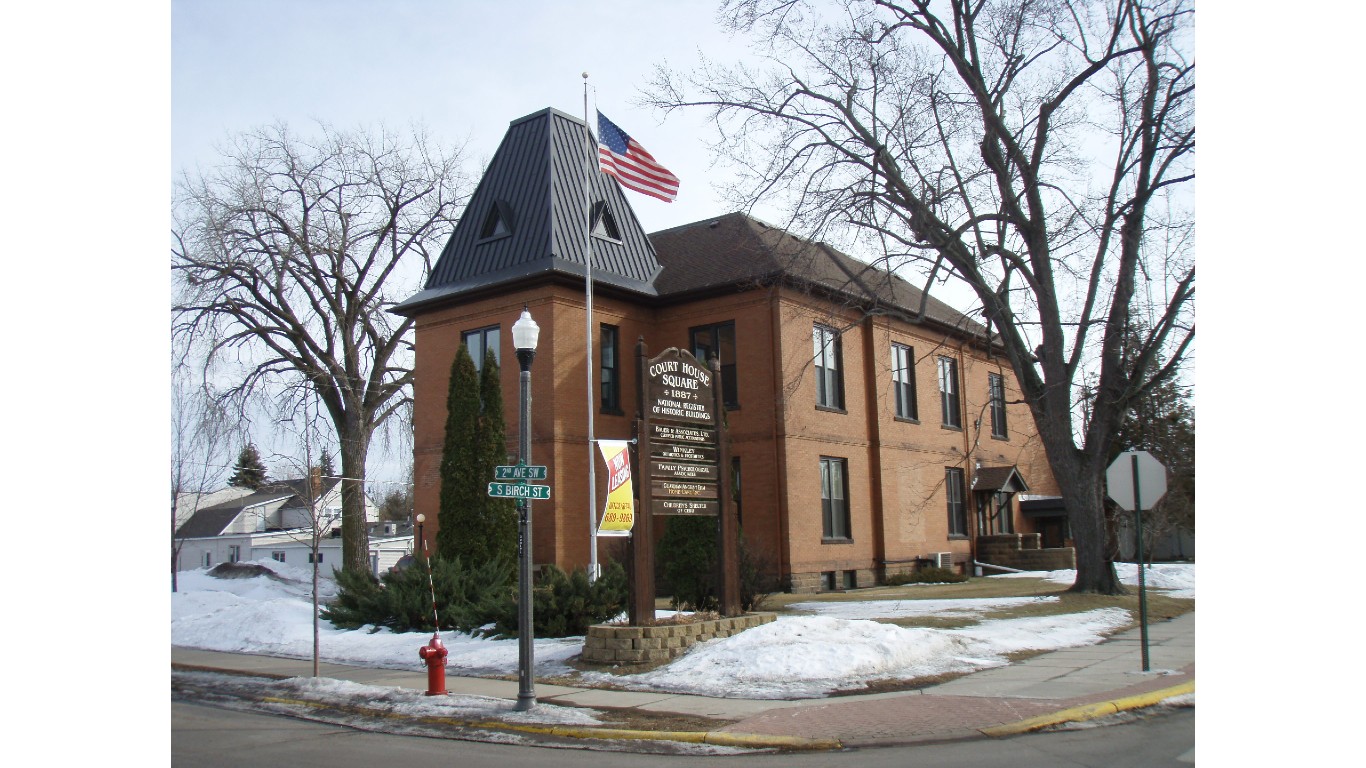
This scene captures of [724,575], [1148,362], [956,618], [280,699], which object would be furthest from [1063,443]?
[280,699]

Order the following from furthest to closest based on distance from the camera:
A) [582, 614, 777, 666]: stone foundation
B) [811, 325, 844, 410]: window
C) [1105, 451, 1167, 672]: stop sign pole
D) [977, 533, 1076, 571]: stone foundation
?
[977, 533, 1076, 571]: stone foundation, [811, 325, 844, 410]: window, [582, 614, 777, 666]: stone foundation, [1105, 451, 1167, 672]: stop sign pole

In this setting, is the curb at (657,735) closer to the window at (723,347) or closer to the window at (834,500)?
the window at (723,347)

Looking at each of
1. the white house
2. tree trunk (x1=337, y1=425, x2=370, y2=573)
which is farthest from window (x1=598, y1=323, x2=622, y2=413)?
the white house

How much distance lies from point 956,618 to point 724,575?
5248 millimetres

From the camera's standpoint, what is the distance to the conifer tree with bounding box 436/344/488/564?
20.9m

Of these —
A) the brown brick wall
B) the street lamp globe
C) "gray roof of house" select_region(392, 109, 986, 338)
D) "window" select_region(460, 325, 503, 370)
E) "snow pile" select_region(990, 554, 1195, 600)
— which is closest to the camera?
the street lamp globe

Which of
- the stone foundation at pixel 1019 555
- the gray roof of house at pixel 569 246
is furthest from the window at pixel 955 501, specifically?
the gray roof of house at pixel 569 246

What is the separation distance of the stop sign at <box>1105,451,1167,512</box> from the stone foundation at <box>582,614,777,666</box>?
5555mm

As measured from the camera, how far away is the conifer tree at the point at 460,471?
68.5 ft

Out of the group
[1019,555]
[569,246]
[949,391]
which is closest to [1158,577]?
[1019,555]

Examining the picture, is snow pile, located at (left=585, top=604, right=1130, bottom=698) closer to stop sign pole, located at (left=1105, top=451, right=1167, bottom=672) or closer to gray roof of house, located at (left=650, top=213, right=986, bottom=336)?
stop sign pole, located at (left=1105, top=451, right=1167, bottom=672)

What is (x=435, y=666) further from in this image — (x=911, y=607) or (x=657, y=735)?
(x=911, y=607)

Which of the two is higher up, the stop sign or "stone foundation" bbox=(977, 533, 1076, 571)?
the stop sign

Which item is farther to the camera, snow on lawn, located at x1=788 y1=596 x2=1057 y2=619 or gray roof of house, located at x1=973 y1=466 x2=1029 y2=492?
gray roof of house, located at x1=973 y1=466 x2=1029 y2=492
